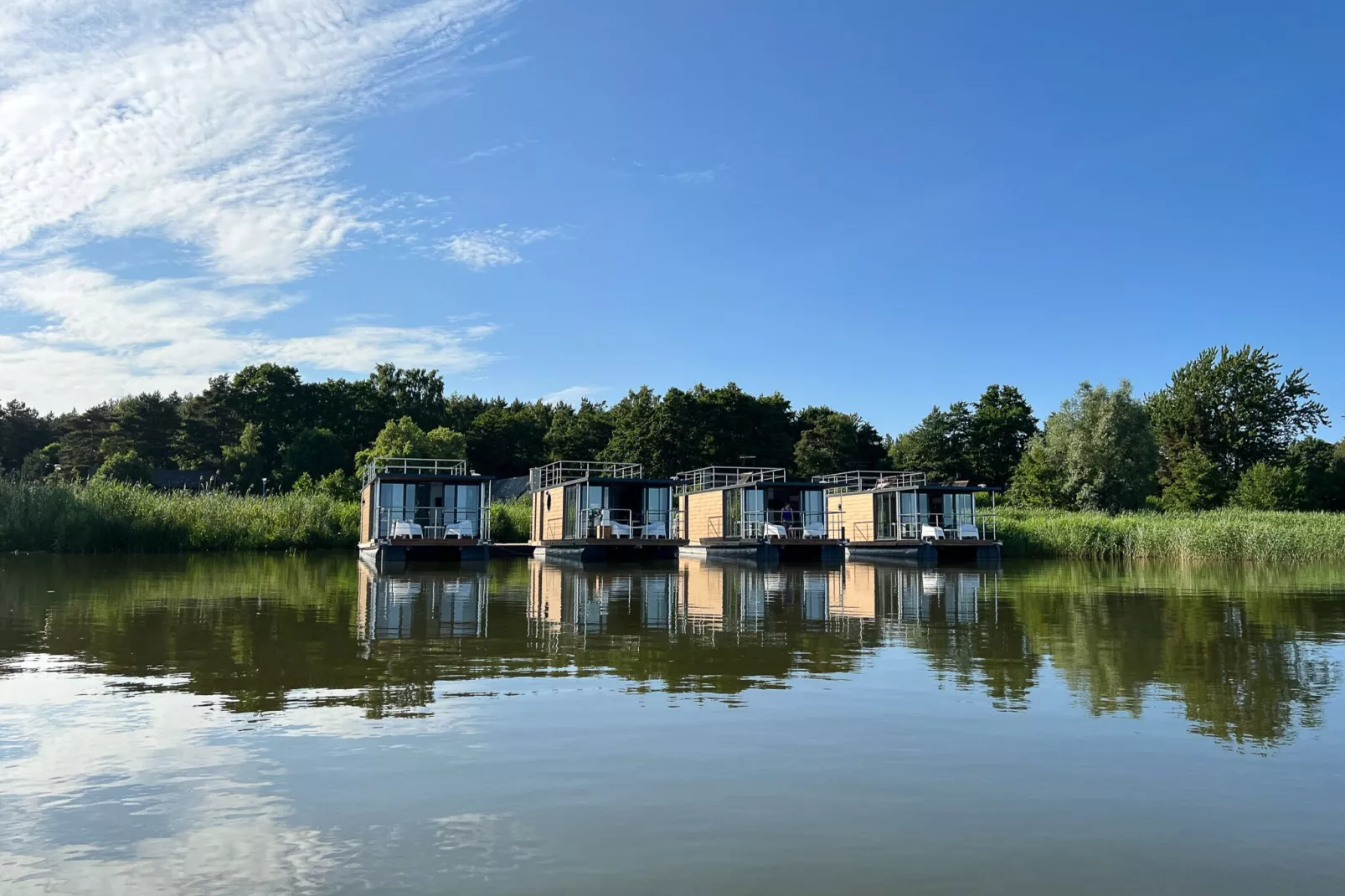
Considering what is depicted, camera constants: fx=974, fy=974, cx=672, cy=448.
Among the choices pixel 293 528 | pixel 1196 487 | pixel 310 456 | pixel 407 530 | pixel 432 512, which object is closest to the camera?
pixel 407 530

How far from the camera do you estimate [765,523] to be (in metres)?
39.4

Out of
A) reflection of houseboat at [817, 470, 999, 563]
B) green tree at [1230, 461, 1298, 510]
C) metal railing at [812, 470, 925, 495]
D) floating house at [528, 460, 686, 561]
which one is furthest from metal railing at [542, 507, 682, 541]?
green tree at [1230, 461, 1298, 510]

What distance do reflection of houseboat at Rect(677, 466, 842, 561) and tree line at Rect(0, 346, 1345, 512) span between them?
16.8 meters

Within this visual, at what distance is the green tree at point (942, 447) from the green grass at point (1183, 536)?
24606 millimetres

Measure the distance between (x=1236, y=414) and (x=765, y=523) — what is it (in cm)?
4029

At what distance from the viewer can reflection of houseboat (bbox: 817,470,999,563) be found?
123 feet

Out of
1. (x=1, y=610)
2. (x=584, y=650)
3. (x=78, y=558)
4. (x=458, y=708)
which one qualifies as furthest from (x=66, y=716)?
(x=78, y=558)

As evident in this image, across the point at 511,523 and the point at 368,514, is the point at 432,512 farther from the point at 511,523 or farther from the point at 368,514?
the point at 511,523

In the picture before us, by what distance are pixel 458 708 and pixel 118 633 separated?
7.83m

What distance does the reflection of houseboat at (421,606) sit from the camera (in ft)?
47.0

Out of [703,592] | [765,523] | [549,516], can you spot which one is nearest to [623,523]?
[765,523]

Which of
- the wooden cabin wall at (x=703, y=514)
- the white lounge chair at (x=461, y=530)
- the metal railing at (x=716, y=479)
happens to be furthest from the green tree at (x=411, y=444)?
the white lounge chair at (x=461, y=530)

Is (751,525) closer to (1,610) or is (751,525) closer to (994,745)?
(1,610)

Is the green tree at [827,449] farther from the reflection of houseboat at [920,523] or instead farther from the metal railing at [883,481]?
the reflection of houseboat at [920,523]
